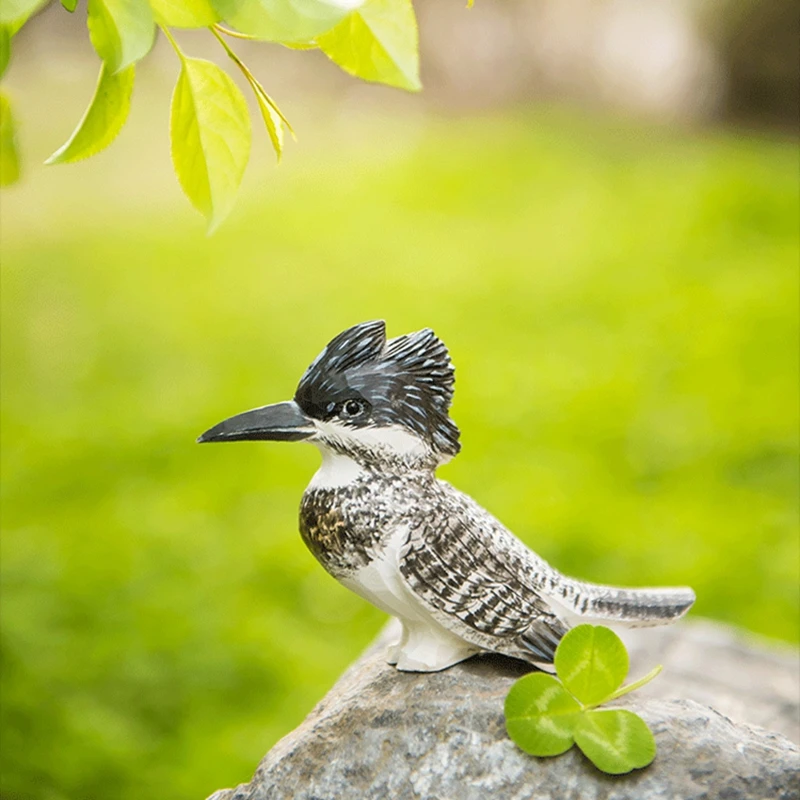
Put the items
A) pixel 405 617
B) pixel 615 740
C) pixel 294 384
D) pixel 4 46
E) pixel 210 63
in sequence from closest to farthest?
pixel 4 46 < pixel 210 63 < pixel 615 740 < pixel 405 617 < pixel 294 384

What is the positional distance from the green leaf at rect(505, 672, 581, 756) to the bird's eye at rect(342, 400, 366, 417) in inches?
11.8

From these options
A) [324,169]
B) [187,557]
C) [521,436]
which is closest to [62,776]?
[187,557]

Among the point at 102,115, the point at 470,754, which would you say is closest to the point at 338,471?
the point at 470,754

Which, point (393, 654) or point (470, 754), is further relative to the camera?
point (393, 654)

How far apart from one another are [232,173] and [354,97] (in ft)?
16.7

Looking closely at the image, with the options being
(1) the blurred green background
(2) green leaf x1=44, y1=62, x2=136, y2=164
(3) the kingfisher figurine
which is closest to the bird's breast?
(3) the kingfisher figurine

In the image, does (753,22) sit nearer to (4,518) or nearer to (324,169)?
(324,169)

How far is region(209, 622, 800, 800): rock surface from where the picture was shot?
952mm

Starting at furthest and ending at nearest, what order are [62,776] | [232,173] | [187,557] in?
1. [187,557]
2. [62,776]
3. [232,173]

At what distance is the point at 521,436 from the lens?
2.81m

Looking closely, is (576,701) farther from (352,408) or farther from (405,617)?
(352,408)

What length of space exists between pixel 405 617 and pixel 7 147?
0.61 meters

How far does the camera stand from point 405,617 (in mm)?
1080

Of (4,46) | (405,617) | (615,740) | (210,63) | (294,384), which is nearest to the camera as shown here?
(4,46)
